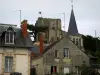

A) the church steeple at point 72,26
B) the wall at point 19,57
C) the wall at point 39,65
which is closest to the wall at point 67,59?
the wall at point 39,65

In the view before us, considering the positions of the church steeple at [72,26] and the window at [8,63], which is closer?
the window at [8,63]

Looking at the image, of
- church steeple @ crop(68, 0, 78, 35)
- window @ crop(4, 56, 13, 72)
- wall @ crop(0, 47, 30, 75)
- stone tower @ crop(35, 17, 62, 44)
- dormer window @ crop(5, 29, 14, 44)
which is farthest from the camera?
stone tower @ crop(35, 17, 62, 44)

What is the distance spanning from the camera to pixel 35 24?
109000mm

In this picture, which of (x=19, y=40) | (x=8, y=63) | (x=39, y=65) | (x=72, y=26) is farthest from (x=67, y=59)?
(x=72, y=26)

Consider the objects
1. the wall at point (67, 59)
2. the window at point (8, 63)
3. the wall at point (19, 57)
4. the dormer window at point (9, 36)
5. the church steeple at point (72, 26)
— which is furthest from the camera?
the church steeple at point (72, 26)

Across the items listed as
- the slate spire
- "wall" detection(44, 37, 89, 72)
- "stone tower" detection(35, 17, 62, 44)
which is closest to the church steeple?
the slate spire

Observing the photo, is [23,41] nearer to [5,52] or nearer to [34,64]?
[5,52]

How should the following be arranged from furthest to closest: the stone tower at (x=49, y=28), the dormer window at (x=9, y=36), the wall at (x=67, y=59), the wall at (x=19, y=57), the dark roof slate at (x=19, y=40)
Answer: the stone tower at (x=49, y=28) < the wall at (x=67, y=59) < the dark roof slate at (x=19, y=40) < the dormer window at (x=9, y=36) < the wall at (x=19, y=57)

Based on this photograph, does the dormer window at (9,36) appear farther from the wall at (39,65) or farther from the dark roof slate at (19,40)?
the wall at (39,65)

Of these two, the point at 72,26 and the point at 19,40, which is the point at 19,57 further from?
the point at 72,26

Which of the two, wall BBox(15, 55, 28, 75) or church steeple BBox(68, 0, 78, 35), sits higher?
church steeple BBox(68, 0, 78, 35)

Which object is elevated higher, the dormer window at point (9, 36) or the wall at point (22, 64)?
the dormer window at point (9, 36)

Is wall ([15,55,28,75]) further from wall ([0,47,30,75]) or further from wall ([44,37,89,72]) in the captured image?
wall ([44,37,89,72])

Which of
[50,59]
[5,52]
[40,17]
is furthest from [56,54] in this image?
[40,17]
